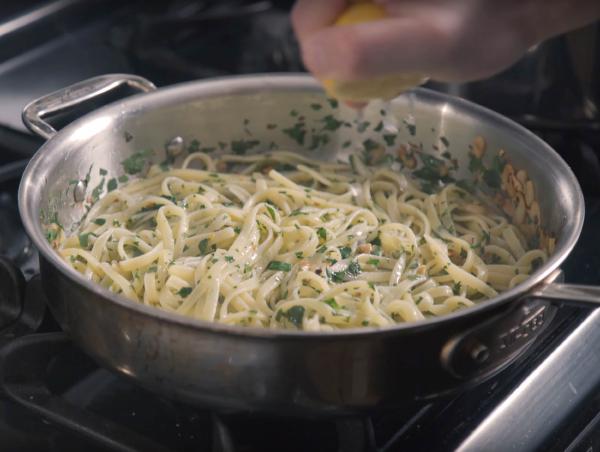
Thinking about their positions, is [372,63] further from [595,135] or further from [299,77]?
[595,135]

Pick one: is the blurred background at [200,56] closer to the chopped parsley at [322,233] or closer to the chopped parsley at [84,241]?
the chopped parsley at [84,241]

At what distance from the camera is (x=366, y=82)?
144 cm

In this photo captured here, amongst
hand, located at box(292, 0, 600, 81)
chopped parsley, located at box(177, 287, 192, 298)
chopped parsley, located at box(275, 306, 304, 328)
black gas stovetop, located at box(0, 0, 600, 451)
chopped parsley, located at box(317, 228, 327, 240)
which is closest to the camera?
hand, located at box(292, 0, 600, 81)

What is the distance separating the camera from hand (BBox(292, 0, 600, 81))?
114 cm

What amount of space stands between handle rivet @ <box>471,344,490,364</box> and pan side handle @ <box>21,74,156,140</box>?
3.33ft

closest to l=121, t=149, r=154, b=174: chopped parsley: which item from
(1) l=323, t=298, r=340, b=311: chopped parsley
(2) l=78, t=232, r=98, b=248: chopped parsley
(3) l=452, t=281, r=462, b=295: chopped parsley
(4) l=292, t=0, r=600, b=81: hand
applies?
(2) l=78, t=232, r=98, b=248: chopped parsley

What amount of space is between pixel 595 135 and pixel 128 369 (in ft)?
5.12

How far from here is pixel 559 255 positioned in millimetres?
1520

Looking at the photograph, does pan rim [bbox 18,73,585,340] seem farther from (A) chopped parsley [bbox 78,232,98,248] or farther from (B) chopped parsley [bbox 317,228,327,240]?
(B) chopped parsley [bbox 317,228,327,240]

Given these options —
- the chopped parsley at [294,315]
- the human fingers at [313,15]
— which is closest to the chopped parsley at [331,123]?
the chopped parsley at [294,315]

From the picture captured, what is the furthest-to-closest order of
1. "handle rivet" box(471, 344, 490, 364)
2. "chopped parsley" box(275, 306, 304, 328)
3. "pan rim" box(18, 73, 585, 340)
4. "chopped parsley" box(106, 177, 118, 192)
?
"chopped parsley" box(106, 177, 118, 192) < "chopped parsley" box(275, 306, 304, 328) < "handle rivet" box(471, 344, 490, 364) < "pan rim" box(18, 73, 585, 340)

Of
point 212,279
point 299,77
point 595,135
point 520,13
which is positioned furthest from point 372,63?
point 595,135

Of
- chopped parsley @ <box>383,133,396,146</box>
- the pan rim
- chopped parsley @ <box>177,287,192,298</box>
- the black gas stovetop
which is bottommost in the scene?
the black gas stovetop

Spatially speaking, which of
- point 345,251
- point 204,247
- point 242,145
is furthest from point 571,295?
point 242,145
